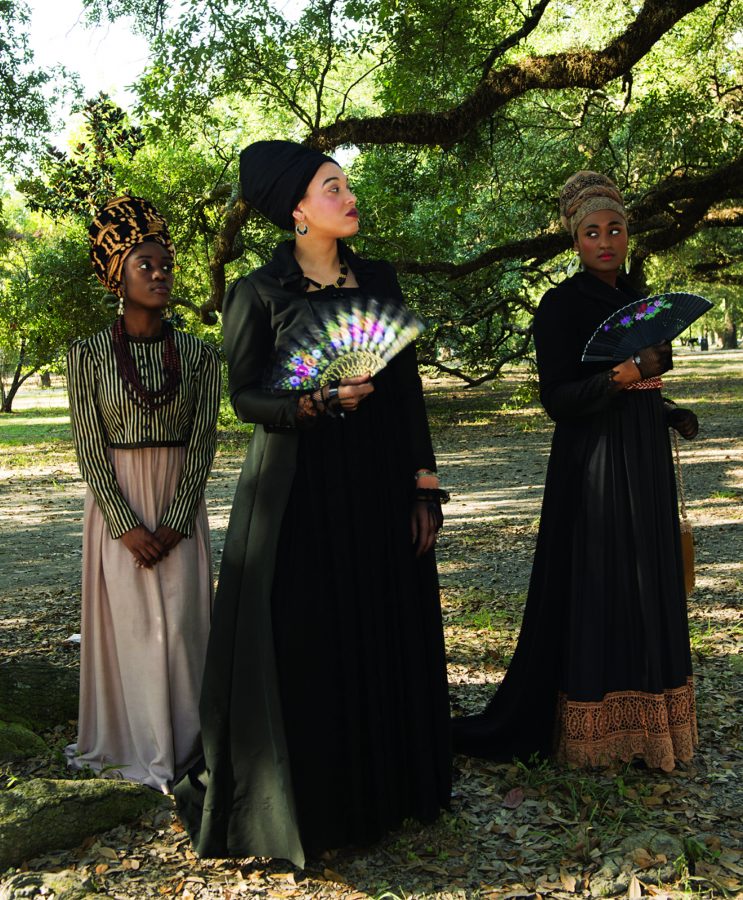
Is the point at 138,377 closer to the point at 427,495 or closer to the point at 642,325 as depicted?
the point at 427,495

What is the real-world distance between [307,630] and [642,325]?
1679 millimetres

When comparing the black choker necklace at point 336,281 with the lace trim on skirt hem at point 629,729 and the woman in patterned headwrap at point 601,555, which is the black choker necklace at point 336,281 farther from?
the lace trim on skirt hem at point 629,729

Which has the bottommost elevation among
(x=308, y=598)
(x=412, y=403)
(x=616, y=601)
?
(x=616, y=601)

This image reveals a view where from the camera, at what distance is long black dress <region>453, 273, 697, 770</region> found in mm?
3678

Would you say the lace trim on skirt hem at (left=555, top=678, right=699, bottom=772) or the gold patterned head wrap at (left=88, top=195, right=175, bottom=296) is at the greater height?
the gold patterned head wrap at (left=88, top=195, right=175, bottom=296)

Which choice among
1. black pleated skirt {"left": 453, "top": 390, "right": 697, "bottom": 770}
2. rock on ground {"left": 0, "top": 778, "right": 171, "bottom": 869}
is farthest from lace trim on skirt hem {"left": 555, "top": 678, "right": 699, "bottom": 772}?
rock on ground {"left": 0, "top": 778, "right": 171, "bottom": 869}

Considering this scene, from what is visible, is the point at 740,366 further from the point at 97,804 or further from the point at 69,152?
the point at 97,804

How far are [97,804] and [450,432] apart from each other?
14.4 metres

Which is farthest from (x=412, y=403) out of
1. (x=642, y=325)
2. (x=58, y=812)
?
(x=58, y=812)

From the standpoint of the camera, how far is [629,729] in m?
3.75

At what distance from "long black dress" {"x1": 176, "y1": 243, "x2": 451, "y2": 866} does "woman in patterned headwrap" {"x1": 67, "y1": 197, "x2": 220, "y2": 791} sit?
0.64m

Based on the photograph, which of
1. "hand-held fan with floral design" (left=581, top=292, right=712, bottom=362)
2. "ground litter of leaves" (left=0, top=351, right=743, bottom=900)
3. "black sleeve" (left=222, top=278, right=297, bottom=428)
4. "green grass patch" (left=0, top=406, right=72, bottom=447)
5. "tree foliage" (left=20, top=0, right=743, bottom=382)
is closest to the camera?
"ground litter of leaves" (left=0, top=351, right=743, bottom=900)

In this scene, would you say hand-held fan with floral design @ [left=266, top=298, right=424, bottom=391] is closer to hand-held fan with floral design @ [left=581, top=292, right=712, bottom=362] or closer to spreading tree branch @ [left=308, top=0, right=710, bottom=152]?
hand-held fan with floral design @ [left=581, top=292, right=712, bottom=362]

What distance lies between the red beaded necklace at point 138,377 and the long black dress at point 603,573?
1.43 meters
